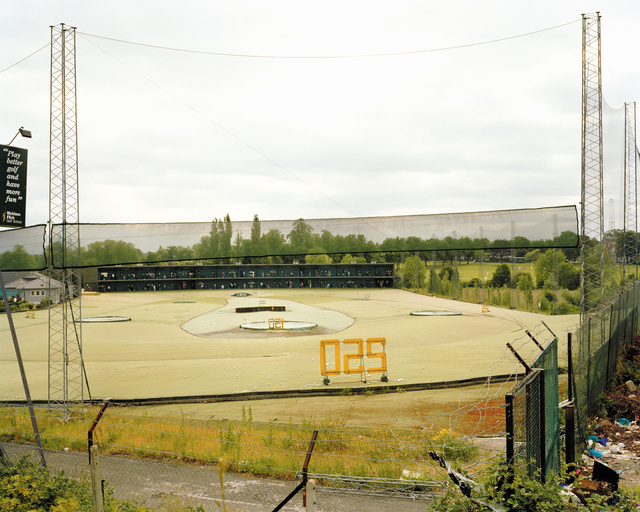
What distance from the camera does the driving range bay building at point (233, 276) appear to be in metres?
43.0

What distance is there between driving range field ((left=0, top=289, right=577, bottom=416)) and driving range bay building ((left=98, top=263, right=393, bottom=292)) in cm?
124

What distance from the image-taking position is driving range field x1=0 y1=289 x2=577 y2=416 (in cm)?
1673

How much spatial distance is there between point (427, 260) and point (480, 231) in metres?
34.3

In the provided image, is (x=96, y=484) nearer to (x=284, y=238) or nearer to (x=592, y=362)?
(x=284, y=238)

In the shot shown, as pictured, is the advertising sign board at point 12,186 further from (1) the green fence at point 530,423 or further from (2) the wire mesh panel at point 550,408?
(2) the wire mesh panel at point 550,408

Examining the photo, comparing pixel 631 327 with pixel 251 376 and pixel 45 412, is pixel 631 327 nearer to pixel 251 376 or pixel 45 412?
pixel 251 376

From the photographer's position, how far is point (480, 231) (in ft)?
40.4

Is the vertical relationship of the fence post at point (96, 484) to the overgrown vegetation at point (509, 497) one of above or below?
below

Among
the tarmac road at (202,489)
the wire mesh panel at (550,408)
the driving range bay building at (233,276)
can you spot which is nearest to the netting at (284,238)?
the tarmac road at (202,489)

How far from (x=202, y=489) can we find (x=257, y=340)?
63.9 ft

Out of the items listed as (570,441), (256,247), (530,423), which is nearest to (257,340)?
(256,247)

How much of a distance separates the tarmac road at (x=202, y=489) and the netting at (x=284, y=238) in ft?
16.9

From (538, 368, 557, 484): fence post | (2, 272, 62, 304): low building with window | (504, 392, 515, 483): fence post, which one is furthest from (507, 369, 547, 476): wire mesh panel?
(2, 272, 62, 304): low building with window

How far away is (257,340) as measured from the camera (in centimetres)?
2673
